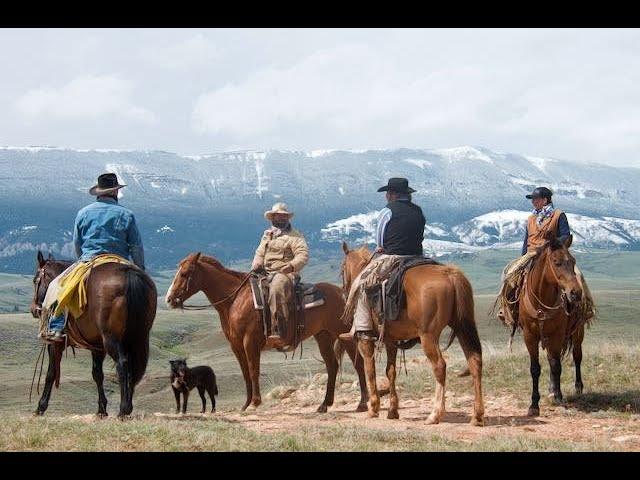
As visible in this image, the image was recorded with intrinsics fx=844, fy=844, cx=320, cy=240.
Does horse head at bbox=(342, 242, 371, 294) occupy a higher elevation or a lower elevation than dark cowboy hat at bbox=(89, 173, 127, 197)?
lower

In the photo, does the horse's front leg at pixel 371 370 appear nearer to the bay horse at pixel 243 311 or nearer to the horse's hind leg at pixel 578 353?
the bay horse at pixel 243 311

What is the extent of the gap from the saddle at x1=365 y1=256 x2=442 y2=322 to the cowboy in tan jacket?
2.35m

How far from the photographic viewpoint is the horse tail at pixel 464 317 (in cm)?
1204

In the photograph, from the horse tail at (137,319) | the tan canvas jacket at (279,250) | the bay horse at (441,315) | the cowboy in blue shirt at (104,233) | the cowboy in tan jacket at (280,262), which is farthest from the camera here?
the tan canvas jacket at (279,250)

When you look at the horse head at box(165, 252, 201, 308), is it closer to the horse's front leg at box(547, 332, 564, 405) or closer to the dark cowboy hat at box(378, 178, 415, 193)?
the dark cowboy hat at box(378, 178, 415, 193)

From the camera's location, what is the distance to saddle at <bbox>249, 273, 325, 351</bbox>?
48.6 feet

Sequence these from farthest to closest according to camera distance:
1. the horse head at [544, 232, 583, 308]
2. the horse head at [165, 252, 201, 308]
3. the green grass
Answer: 1. the horse head at [165, 252, 201, 308]
2. the horse head at [544, 232, 583, 308]
3. the green grass

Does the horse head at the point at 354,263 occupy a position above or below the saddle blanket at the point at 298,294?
above

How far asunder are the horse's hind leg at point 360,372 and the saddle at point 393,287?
2.59 metres

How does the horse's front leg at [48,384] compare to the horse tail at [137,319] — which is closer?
the horse tail at [137,319]

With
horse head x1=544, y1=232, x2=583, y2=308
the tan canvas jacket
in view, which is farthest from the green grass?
the tan canvas jacket

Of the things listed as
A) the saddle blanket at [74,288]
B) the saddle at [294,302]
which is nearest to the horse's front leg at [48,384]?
the saddle blanket at [74,288]

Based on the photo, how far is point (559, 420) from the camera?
12.8 m
